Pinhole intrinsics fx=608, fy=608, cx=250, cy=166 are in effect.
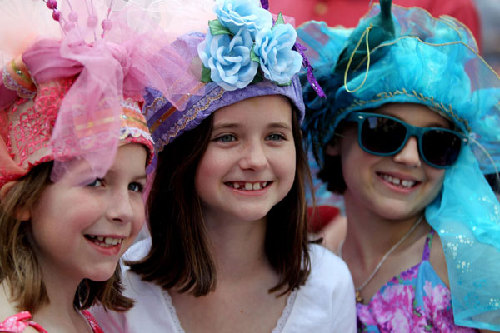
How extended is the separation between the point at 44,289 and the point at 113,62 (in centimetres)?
77

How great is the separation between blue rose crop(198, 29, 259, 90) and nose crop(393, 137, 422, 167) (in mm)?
904

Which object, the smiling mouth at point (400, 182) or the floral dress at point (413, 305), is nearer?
the floral dress at point (413, 305)

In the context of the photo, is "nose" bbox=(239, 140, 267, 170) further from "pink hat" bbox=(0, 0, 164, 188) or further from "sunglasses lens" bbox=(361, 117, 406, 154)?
"sunglasses lens" bbox=(361, 117, 406, 154)

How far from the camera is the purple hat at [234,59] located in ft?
7.72

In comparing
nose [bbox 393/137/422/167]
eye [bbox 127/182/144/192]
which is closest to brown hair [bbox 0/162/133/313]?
eye [bbox 127/182/144/192]

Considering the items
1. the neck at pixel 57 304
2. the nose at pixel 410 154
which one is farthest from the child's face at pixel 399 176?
the neck at pixel 57 304

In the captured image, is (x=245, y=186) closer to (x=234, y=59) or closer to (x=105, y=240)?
(x=234, y=59)

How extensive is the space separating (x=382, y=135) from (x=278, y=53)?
76cm

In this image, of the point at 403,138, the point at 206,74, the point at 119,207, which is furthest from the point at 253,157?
the point at 403,138

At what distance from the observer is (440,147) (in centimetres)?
288

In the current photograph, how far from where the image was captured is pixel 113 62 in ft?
6.07

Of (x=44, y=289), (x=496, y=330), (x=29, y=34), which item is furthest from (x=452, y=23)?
(x=44, y=289)

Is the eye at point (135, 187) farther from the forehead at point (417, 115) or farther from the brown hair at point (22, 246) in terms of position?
the forehead at point (417, 115)

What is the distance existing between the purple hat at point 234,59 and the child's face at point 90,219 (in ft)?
1.36
